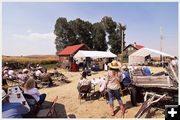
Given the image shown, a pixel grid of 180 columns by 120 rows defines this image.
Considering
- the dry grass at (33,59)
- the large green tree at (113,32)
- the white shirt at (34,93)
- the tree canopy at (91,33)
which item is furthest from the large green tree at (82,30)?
the white shirt at (34,93)

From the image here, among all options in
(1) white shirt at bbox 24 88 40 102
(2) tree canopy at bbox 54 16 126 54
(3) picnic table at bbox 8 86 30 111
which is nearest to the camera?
(3) picnic table at bbox 8 86 30 111

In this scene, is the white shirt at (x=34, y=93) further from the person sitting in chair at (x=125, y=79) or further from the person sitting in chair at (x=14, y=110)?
the person sitting in chair at (x=125, y=79)

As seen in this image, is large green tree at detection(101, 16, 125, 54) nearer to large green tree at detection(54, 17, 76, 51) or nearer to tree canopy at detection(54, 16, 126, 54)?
tree canopy at detection(54, 16, 126, 54)

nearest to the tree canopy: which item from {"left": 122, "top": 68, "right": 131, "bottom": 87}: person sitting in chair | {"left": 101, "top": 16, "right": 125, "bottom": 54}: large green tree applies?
{"left": 101, "top": 16, "right": 125, "bottom": 54}: large green tree

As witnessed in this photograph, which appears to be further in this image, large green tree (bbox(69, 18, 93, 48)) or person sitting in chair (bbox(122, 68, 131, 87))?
large green tree (bbox(69, 18, 93, 48))

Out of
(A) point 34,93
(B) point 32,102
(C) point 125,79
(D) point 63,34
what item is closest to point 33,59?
(D) point 63,34

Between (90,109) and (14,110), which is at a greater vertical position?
(14,110)

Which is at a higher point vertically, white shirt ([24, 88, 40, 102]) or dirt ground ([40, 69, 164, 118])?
white shirt ([24, 88, 40, 102])

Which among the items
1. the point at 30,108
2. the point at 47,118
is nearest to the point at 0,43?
the point at 30,108

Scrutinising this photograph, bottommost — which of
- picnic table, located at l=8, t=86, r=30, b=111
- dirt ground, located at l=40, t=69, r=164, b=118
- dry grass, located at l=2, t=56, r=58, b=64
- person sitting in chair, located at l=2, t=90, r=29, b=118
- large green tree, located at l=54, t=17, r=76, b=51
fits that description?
dirt ground, located at l=40, t=69, r=164, b=118

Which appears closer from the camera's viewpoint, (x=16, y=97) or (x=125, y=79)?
(x=16, y=97)

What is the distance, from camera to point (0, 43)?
582 cm

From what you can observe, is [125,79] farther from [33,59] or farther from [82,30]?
[82,30]

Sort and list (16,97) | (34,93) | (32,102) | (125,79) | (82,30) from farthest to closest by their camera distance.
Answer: (82,30), (125,79), (34,93), (32,102), (16,97)
